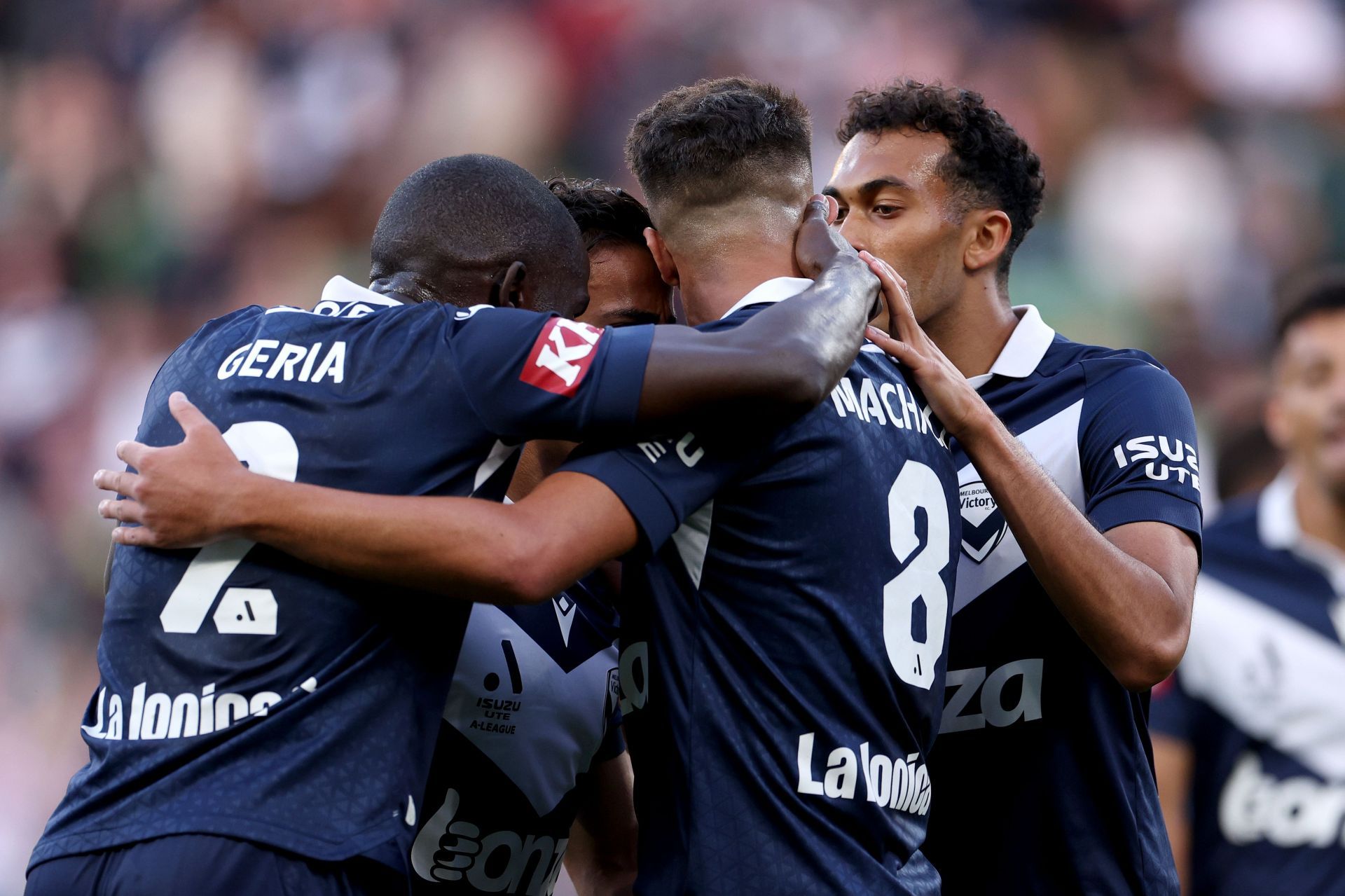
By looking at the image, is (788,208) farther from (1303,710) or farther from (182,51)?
(182,51)

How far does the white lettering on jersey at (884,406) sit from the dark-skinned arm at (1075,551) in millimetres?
42

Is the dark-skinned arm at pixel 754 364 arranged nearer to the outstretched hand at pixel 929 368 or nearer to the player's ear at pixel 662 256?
the outstretched hand at pixel 929 368

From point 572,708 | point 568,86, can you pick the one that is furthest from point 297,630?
point 568,86

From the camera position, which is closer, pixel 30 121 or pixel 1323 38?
pixel 1323 38

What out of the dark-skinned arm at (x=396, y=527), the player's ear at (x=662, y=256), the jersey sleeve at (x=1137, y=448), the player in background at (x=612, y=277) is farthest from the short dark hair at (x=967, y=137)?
the dark-skinned arm at (x=396, y=527)

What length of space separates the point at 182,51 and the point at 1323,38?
321 inches

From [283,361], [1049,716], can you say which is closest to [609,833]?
[1049,716]

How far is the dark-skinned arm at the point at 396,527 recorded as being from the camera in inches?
105

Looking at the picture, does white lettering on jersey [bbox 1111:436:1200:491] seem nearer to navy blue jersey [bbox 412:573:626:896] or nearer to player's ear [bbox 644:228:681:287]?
player's ear [bbox 644:228:681:287]

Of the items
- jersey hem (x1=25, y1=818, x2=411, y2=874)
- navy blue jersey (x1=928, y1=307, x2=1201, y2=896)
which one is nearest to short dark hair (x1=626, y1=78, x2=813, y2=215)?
navy blue jersey (x1=928, y1=307, x2=1201, y2=896)

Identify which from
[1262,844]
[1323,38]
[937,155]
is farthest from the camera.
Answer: [1323,38]

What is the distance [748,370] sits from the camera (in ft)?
9.02

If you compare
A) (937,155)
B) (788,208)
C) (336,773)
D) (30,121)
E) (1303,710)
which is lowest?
(336,773)

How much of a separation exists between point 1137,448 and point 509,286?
1479 mm
